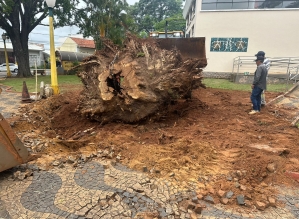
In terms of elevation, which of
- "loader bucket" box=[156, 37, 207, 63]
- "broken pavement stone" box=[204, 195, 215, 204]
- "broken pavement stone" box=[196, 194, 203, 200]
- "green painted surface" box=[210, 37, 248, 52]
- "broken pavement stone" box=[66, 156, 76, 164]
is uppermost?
"green painted surface" box=[210, 37, 248, 52]

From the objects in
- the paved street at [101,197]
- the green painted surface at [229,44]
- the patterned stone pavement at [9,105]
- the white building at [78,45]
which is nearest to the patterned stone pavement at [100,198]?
the paved street at [101,197]

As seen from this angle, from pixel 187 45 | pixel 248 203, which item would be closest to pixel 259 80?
pixel 187 45

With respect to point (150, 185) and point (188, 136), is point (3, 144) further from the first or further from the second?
point (188, 136)

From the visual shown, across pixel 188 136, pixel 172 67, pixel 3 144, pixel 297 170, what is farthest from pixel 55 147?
pixel 297 170

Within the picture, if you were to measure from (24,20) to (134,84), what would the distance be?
54.2ft

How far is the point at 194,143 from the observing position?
3.39 m

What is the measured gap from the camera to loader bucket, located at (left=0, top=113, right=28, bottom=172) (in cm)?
242

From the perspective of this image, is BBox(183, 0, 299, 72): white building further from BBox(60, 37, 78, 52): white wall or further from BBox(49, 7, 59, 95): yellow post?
BBox(60, 37, 78, 52): white wall

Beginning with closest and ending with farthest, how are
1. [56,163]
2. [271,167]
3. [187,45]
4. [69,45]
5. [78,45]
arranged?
[271,167] < [56,163] < [187,45] < [78,45] < [69,45]

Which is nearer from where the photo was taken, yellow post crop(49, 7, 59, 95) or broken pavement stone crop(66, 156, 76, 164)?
broken pavement stone crop(66, 156, 76, 164)

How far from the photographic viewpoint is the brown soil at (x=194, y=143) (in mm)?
2674

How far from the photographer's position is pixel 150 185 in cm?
252

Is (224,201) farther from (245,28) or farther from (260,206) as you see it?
(245,28)

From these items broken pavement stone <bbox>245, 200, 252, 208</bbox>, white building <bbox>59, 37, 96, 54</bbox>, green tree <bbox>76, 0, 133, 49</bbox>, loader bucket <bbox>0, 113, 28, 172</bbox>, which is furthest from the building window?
white building <bbox>59, 37, 96, 54</bbox>
